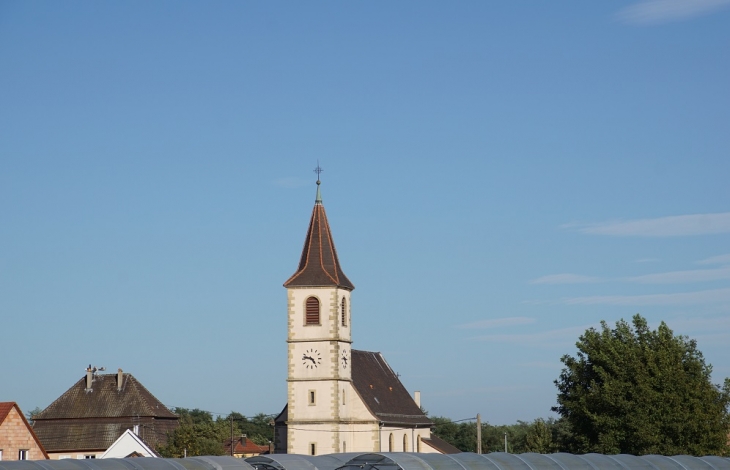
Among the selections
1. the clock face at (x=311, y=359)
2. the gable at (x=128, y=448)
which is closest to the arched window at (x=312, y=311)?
the clock face at (x=311, y=359)

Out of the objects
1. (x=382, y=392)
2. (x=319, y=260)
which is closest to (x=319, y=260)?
(x=319, y=260)

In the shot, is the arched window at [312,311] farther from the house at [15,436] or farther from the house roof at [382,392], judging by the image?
the house at [15,436]

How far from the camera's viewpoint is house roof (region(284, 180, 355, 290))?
272 ft

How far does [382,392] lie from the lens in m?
93.1

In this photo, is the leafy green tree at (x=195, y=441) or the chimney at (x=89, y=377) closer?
the leafy green tree at (x=195, y=441)

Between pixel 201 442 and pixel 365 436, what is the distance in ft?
46.1

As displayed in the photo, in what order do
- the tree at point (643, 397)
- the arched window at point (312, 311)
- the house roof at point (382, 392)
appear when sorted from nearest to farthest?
1. the tree at point (643, 397)
2. the arched window at point (312, 311)
3. the house roof at point (382, 392)

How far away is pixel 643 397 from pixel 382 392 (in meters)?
37.6

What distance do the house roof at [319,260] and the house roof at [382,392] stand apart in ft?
25.8

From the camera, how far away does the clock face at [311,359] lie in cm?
8162

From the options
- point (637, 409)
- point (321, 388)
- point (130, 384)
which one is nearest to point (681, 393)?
point (637, 409)

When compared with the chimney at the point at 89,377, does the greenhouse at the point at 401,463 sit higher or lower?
lower

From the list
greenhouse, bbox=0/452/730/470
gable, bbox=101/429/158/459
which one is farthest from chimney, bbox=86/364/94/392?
greenhouse, bbox=0/452/730/470

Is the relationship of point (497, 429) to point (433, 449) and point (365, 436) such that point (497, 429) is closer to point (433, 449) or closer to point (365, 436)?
point (433, 449)
